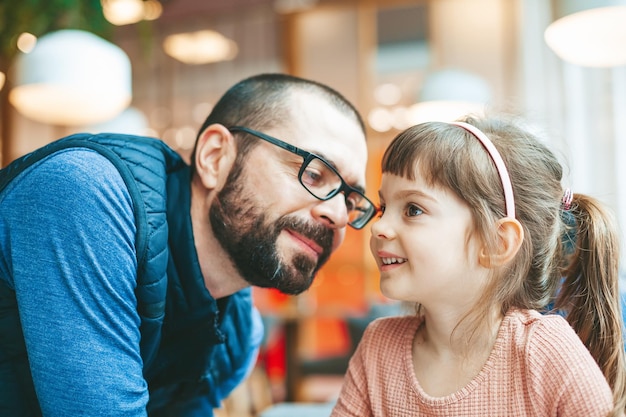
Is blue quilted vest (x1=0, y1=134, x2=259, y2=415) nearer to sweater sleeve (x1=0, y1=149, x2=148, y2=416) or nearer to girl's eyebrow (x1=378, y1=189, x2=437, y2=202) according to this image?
sweater sleeve (x1=0, y1=149, x2=148, y2=416)

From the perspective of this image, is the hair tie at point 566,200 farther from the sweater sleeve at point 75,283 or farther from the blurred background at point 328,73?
the sweater sleeve at point 75,283

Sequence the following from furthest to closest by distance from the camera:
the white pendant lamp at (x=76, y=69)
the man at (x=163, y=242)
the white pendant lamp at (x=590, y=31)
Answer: the white pendant lamp at (x=76, y=69), the white pendant lamp at (x=590, y=31), the man at (x=163, y=242)

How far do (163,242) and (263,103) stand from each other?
16.3 inches

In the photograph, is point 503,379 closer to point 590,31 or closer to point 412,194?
point 412,194

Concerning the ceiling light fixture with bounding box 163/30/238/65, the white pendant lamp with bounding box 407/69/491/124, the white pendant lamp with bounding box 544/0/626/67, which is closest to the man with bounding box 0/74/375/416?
the white pendant lamp with bounding box 544/0/626/67

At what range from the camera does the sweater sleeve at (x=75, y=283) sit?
981 millimetres

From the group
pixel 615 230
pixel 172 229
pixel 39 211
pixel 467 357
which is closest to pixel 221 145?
pixel 172 229

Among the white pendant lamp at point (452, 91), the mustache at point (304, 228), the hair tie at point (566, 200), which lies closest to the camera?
the hair tie at point (566, 200)

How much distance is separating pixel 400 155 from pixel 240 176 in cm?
41

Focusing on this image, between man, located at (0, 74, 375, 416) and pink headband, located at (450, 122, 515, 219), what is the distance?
33cm

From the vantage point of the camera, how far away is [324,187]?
133 cm

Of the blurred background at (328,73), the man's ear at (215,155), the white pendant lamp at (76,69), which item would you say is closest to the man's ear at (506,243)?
the blurred background at (328,73)

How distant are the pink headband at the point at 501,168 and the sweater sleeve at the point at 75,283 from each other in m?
0.64

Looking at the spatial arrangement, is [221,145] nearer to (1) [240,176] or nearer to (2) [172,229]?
(1) [240,176]
